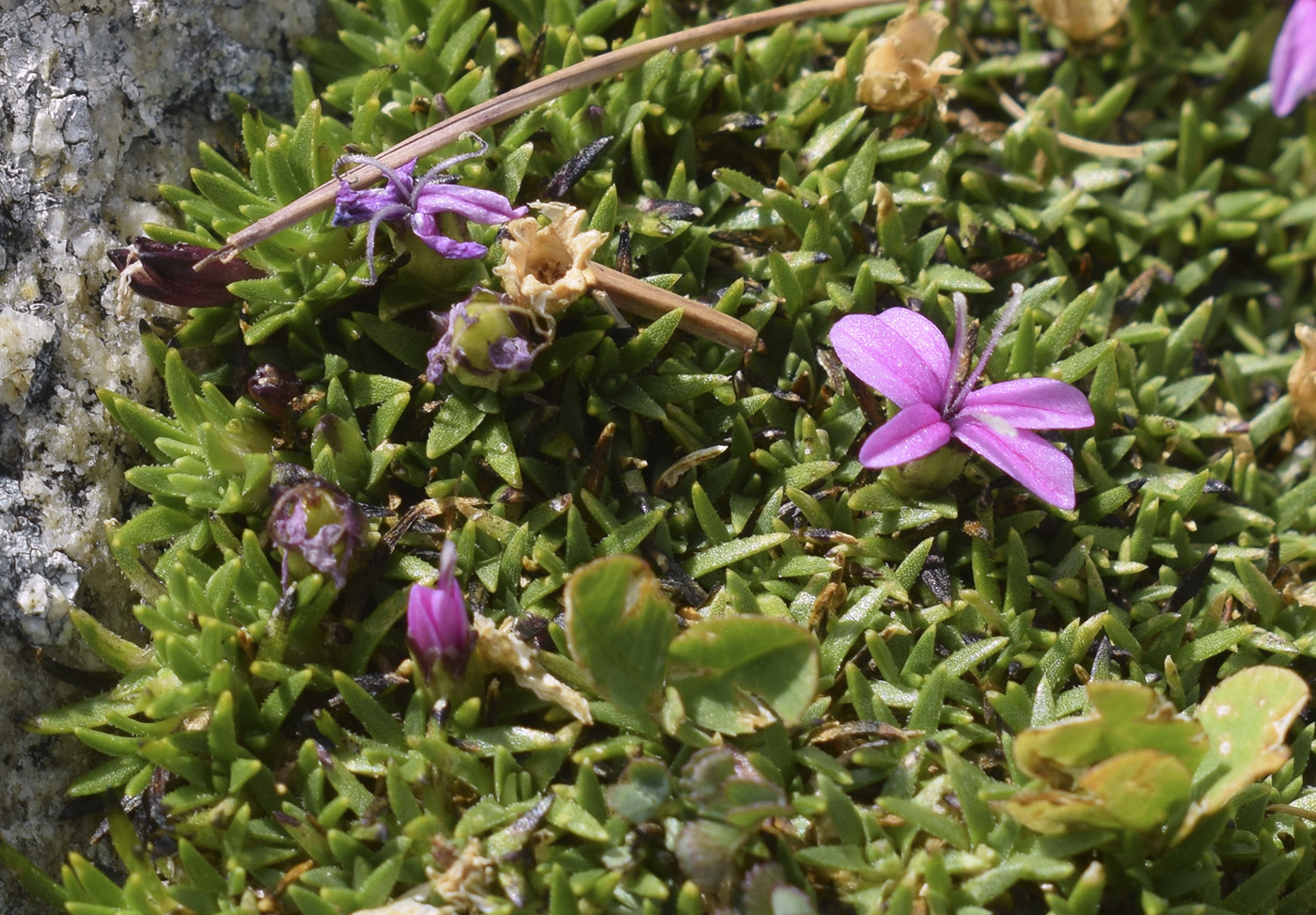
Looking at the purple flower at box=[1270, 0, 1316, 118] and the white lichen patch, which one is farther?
the white lichen patch

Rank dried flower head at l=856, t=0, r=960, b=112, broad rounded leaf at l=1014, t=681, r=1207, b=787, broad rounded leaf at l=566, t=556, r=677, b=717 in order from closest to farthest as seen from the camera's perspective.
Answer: broad rounded leaf at l=1014, t=681, r=1207, b=787
broad rounded leaf at l=566, t=556, r=677, b=717
dried flower head at l=856, t=0, r=960, b=112

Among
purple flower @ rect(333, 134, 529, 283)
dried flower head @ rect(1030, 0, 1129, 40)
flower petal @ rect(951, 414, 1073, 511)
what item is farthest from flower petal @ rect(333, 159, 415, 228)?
dried flower head @ rect(1030, 0, 1129, 40)

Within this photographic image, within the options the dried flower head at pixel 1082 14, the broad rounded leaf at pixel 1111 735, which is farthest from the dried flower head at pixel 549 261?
the dried flower head at pixel 1082 14

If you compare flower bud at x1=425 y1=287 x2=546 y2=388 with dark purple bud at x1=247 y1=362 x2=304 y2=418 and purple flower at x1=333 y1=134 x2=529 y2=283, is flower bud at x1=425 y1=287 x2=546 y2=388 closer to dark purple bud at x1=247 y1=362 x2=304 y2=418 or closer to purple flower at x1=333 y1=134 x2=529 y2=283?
purple flower at x1=333 y1=134 x2=529 y2=283

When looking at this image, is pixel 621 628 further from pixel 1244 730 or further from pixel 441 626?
pixel 1244 730

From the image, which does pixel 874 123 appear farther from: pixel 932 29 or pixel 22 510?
pixel 22 510

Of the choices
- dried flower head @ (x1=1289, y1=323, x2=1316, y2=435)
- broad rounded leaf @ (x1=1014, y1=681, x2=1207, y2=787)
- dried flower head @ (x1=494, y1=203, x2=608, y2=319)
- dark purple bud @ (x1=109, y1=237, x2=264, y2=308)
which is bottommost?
dried flower head @ (x1=1289, y1=323, x2=1316, y2=435)
